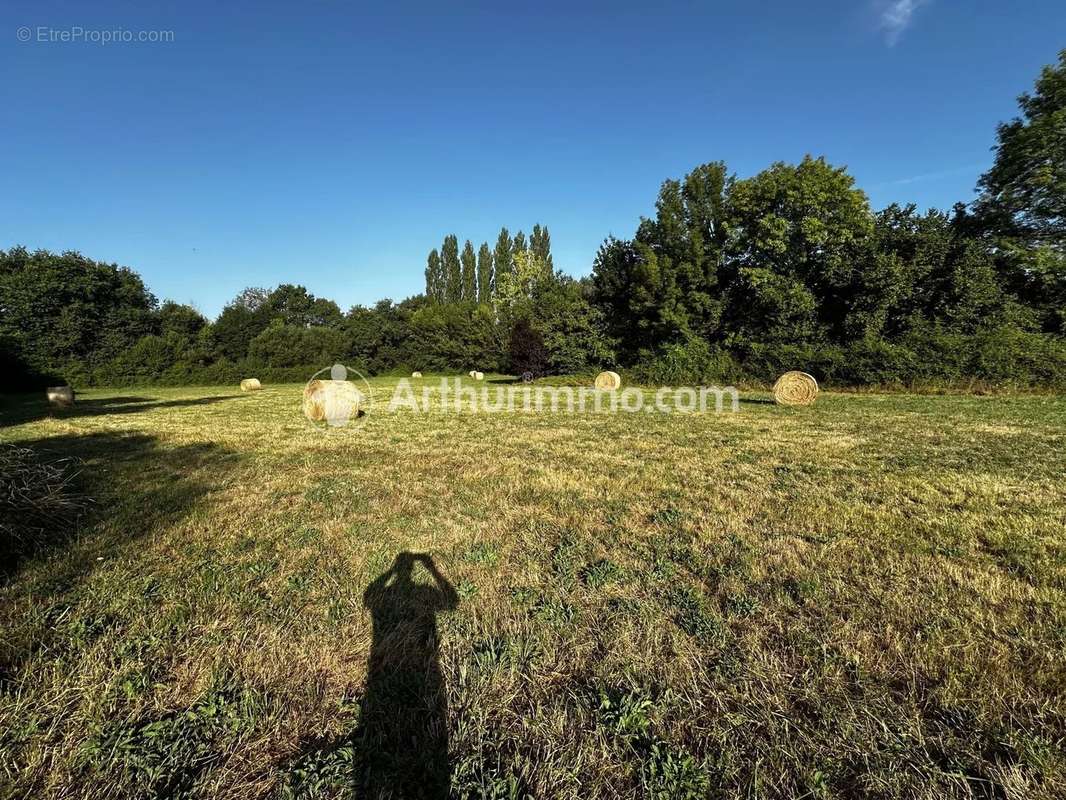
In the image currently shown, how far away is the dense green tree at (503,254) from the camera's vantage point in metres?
60.7

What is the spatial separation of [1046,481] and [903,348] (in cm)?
1652

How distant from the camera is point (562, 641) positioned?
2615mm

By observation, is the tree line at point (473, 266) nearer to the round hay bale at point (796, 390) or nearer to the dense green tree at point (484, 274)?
the dense green tree at point (484, 274)

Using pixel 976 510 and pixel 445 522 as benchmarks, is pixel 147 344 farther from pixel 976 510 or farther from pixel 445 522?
pixel 976 510

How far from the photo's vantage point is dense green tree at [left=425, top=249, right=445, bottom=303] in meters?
68.5

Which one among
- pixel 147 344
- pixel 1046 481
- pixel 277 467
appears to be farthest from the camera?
pixel 147 344

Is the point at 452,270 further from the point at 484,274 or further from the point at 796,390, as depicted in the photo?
the point at 796,390

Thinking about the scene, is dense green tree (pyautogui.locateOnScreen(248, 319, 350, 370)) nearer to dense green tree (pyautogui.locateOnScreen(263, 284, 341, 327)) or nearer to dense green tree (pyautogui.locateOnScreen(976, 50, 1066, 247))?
dense green tree (pyautogui.locateOnScreen(263, 284, 341, 327))

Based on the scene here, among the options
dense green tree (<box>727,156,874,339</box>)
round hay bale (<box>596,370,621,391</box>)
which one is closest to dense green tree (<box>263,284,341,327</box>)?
round hay bale (<box>596,370,621,391</box>)

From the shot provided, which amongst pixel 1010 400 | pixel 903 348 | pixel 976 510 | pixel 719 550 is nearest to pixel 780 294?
pixel 903 348

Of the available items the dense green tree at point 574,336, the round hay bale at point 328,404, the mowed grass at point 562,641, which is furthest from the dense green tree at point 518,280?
the mowed grass at point 562,641

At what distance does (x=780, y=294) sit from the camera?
73.5 feet

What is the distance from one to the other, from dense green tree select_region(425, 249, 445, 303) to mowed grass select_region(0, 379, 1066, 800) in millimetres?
66130

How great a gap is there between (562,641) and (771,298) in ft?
80.5
